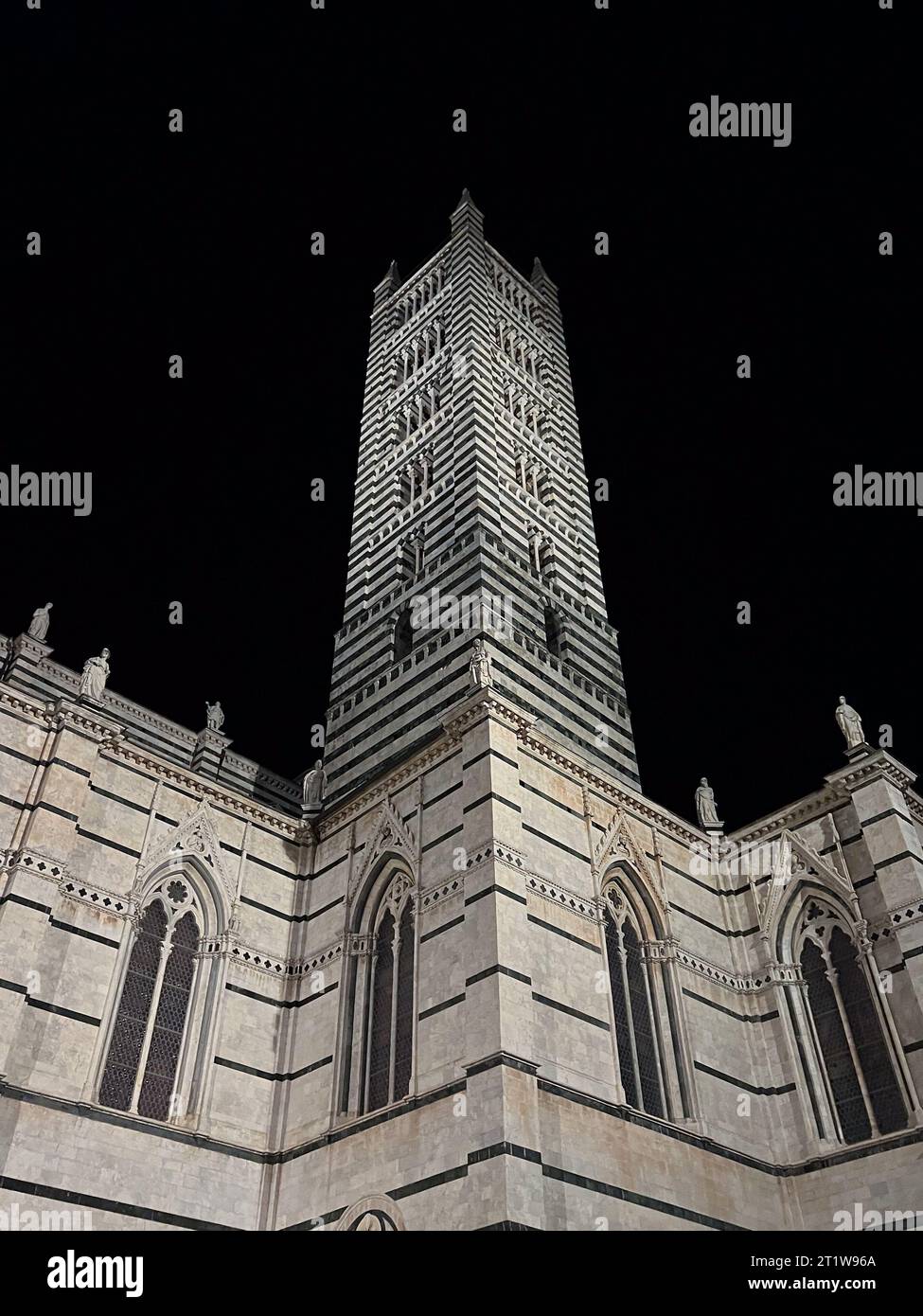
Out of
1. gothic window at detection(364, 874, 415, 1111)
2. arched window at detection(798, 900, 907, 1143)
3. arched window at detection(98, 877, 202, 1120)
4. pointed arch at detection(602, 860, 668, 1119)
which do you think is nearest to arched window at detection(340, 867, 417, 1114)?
gothic window at detection(364, 874, 415, 1111)

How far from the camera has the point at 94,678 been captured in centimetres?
1927

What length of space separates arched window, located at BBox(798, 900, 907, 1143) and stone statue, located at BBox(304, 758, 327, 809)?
10.5m

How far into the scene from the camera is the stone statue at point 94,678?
61.7ft

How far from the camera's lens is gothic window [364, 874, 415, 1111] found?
16.0 meters

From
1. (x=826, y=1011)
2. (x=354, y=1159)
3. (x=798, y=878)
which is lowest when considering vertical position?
(x=354, y=1159)

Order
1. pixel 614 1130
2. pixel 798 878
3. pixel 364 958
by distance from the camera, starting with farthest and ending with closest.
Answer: pixel 798 878, pixel 364 958, pixel 614 1130

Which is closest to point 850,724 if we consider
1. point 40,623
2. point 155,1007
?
point 155,1007

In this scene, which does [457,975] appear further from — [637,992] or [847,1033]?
[847,1033]

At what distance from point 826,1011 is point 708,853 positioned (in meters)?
3.96

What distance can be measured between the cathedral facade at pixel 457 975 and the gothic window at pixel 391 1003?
2.4 inches

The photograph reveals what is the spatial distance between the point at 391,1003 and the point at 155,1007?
3887 mm
